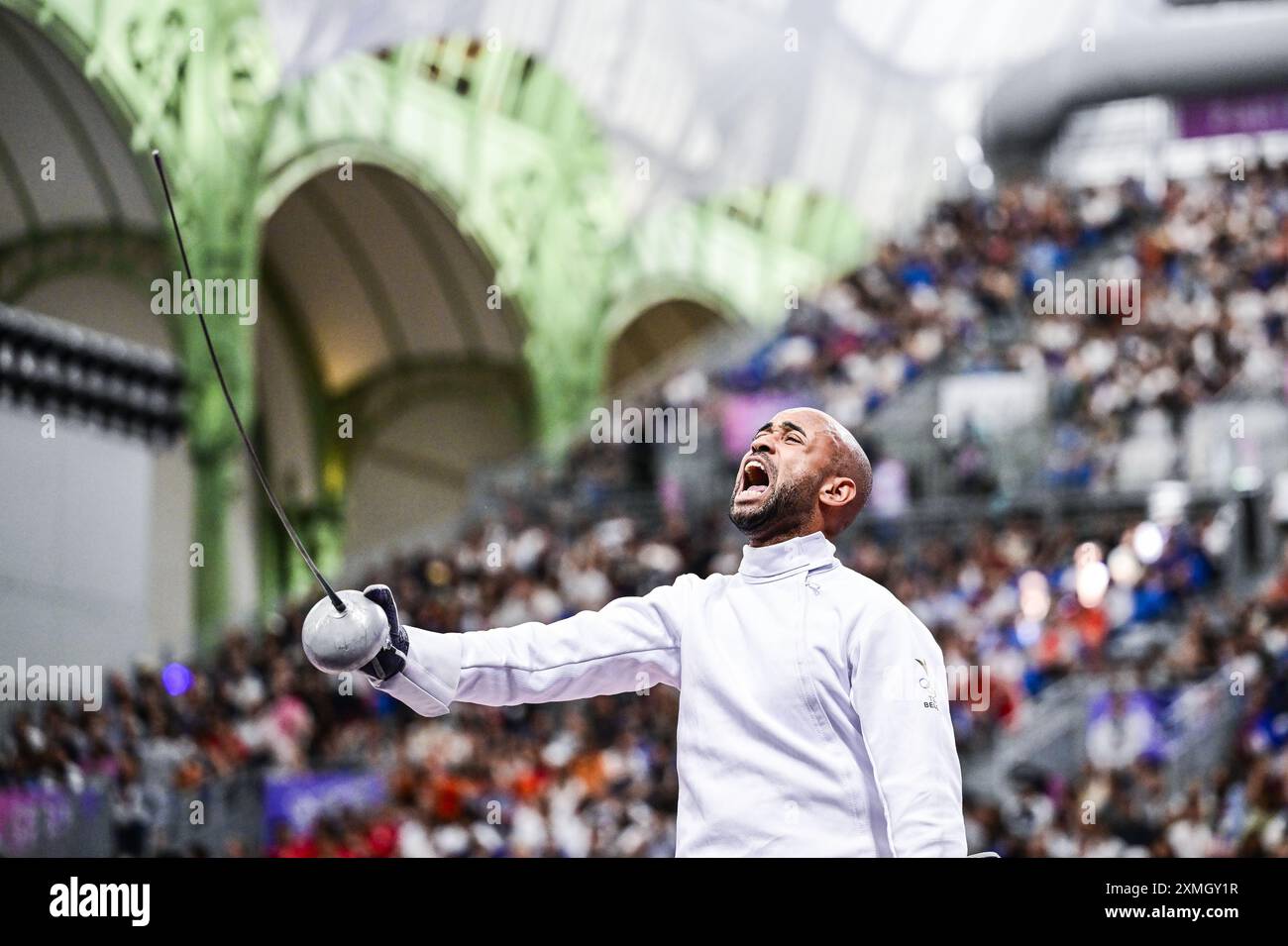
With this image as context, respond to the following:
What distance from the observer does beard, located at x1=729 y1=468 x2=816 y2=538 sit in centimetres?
298

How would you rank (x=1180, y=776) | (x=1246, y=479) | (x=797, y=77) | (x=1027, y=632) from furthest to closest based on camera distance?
(x=797, y=77)
(x=1246, y=479)
(x=1027, y=632)
(x=1180, y=776)

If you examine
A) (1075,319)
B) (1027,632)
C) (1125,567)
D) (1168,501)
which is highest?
(1075,319)

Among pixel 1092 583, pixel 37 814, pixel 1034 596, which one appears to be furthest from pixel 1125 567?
pixel 37 814

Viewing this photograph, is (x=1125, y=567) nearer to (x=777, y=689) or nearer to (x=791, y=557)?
(x=791, y=557)

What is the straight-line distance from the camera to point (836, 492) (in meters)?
3.02

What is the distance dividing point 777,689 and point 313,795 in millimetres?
9141

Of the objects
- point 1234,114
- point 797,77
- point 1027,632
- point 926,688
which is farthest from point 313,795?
point 1234,114

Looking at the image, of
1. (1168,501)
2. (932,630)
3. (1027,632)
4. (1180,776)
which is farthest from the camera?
(1168,501)

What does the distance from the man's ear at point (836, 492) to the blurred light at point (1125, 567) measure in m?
10.3

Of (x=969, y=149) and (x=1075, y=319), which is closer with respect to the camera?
(x=1075, y=319)

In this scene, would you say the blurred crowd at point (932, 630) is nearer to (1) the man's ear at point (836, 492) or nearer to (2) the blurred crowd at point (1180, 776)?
(2) the blurred crowd at point (1180, 776)

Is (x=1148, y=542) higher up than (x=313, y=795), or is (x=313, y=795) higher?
(x=1148, y=542)

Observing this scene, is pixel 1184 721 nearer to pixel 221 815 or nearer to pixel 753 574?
pixel 221 815
